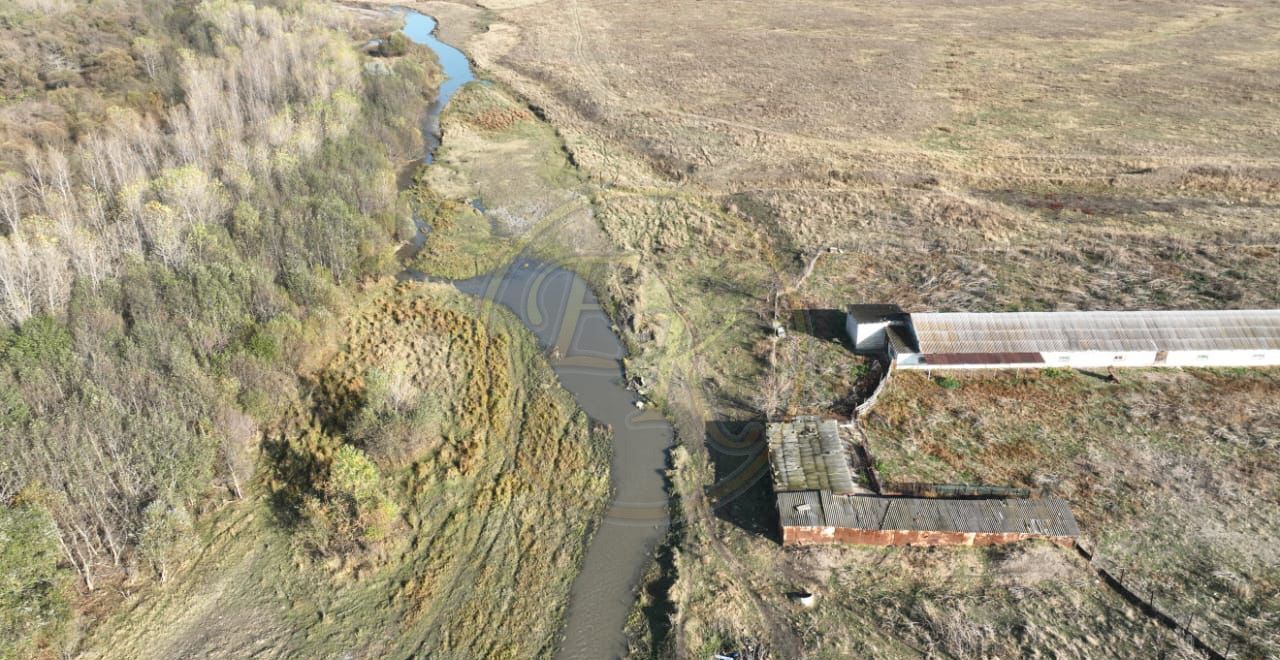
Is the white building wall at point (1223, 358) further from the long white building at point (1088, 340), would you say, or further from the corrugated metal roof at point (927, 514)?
the corrugated metal roof at point (927, 514)

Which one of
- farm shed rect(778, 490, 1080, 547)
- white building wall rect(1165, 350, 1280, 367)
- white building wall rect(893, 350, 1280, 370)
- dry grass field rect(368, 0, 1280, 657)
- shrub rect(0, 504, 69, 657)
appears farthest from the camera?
white building wall rect(893, 350, 1280, 370)

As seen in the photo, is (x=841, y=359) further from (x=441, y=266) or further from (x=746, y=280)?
(x=441, y=266)

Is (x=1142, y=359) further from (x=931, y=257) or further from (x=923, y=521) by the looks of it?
(x=923, y=521)

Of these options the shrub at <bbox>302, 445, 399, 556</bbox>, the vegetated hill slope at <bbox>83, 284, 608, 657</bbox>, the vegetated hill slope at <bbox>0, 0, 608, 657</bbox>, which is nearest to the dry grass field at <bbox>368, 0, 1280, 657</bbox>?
the vegetated hill slope at <bbox>83, 284, 608, 657</bbox>

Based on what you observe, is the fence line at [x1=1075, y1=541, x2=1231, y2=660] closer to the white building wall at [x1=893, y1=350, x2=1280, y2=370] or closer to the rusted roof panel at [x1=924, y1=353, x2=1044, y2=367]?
the rusted roof panel at [x1=924, y1=353, x2=1044, y2=367]
